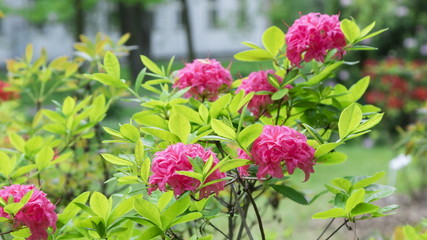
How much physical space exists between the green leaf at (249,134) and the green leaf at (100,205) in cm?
30

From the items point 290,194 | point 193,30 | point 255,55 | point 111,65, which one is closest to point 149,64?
point 111,65

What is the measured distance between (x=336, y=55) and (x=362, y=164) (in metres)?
5.87

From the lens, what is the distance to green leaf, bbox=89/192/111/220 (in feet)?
3.98

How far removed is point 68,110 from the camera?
5.82ft

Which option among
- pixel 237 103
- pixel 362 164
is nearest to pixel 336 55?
pixel 237 103

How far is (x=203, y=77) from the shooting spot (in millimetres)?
1540

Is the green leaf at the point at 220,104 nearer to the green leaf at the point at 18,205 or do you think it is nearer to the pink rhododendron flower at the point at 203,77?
the pink rhododendron flower at the point at 203,77

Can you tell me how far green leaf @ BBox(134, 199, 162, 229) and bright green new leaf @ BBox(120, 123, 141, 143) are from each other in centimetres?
23

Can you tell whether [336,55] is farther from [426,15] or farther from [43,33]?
[43,33]

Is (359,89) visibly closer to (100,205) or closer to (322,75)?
(322,75)

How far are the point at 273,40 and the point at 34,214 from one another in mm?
693

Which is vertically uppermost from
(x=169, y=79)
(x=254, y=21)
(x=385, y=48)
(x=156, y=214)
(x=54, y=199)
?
(x=169, y=79)

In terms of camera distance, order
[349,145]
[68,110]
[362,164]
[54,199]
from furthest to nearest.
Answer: [349,145] → [362,164] → [54,199] → [68,110]

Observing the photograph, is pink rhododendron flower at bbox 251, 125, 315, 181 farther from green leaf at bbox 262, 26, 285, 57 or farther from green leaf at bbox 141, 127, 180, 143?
green leaf at bbox 262, 26, 285, 57
